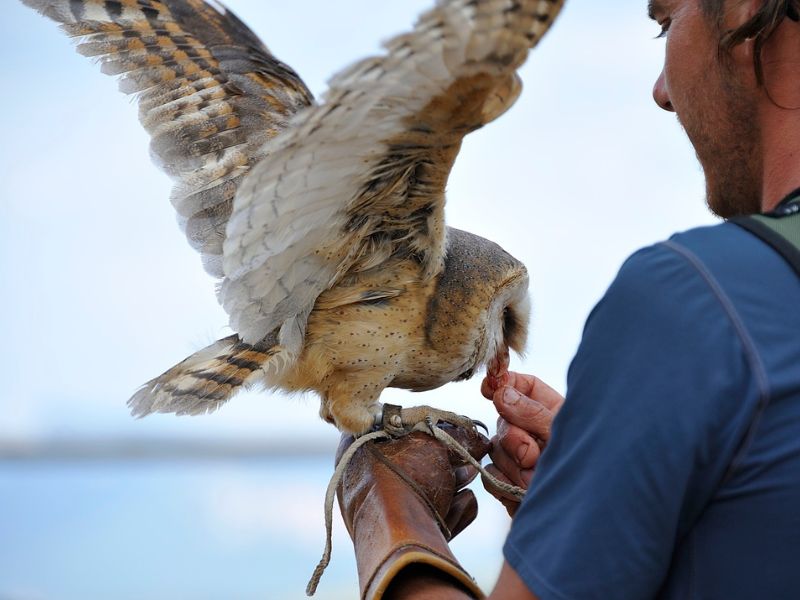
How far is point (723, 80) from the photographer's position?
4.34 ft

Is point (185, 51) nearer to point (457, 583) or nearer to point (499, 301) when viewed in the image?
point (499, 301)

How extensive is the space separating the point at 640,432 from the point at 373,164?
101cm

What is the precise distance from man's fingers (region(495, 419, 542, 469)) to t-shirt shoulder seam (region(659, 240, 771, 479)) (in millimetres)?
1078

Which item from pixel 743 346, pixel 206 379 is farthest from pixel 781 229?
pixel 206 379

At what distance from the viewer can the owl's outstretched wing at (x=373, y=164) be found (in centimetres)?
139

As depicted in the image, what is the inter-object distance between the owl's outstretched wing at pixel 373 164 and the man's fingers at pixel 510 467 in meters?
0.49

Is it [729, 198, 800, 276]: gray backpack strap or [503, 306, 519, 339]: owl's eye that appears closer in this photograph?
[729, 198, 800, 276]: gray backpack strap

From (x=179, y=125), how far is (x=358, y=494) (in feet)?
3.46

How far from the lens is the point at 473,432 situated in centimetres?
219

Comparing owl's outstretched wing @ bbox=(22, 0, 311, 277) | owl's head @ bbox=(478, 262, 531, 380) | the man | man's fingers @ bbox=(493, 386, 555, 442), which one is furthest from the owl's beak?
the man

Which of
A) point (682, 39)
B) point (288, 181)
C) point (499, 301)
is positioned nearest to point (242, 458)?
point (499, 301)

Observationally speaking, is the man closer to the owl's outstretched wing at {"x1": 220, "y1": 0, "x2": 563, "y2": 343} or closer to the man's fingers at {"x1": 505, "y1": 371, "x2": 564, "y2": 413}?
the owl's outstretched wing at {"x1": 220, "y1": 0, "x2": 563, "y2": 343}

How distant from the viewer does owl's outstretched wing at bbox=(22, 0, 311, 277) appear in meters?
2.24

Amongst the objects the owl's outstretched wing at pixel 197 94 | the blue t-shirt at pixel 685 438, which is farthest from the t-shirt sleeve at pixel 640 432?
the owl's outstretched wing at pixel 197 94
